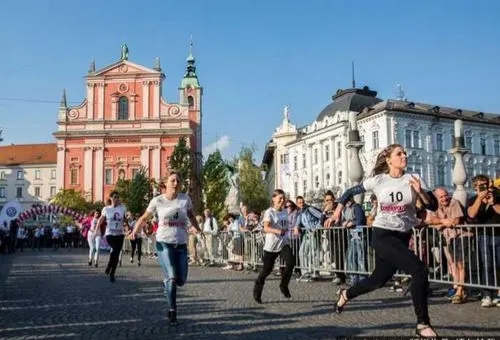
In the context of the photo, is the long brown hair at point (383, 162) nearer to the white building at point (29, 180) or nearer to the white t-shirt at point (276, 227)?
the white t-shirt at point (276, 227)

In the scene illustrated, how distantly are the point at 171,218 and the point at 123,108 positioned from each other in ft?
245

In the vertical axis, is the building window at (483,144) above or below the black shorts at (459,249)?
above

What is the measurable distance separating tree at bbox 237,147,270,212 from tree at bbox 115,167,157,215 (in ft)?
44.9

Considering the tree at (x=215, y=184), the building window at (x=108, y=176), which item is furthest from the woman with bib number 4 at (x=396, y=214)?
the building window at (x=108, y=176)

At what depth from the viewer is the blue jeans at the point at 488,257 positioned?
8.93m

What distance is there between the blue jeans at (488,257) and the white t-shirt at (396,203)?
2.97 meters

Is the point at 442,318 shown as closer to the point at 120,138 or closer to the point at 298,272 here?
the point at 298,272

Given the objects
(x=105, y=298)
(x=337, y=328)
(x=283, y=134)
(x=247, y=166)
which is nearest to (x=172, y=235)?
(x=337, y=328)

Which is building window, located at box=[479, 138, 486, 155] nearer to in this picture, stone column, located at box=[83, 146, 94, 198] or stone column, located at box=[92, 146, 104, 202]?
stone column, located at box=[92, 146, 104, 202]

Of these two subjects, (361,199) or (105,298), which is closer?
(105,298)

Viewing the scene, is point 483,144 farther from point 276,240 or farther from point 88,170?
point 276,240

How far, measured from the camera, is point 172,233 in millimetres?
8062

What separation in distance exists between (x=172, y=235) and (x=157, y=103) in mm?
73526

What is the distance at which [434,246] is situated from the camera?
10.2m
